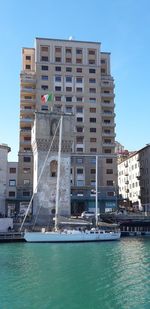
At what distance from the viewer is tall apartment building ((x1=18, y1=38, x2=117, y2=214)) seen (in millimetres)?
92438

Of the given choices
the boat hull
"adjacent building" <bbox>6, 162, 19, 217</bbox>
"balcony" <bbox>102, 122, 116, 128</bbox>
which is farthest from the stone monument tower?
"balcony" <bbox>102, 122, 116, 128</bbox>

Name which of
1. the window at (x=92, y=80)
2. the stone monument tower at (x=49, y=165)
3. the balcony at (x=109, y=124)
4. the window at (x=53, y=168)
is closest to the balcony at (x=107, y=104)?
the balcony at (x=109, y=124)

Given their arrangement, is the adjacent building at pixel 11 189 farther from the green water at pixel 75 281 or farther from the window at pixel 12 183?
the green water at pixel 75 281

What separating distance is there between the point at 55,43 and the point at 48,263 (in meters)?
71.5

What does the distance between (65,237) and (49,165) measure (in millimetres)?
18392

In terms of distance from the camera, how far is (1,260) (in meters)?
40.3

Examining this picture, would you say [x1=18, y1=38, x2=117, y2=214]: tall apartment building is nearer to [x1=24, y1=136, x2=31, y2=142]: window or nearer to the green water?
[x1=24, y1=136, x2=31, y2=142]: window

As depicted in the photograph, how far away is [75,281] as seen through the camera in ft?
92.5

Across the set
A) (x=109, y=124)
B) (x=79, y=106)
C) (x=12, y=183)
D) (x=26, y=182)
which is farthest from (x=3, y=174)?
(x=109, y=124)

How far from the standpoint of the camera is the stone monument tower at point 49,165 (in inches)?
2943

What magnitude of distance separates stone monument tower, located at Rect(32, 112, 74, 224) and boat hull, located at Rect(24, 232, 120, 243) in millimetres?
12972

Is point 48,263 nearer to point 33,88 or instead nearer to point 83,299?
point 83,299

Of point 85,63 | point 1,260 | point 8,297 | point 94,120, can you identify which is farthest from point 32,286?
point 85,63

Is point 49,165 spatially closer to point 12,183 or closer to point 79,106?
point 12,183
